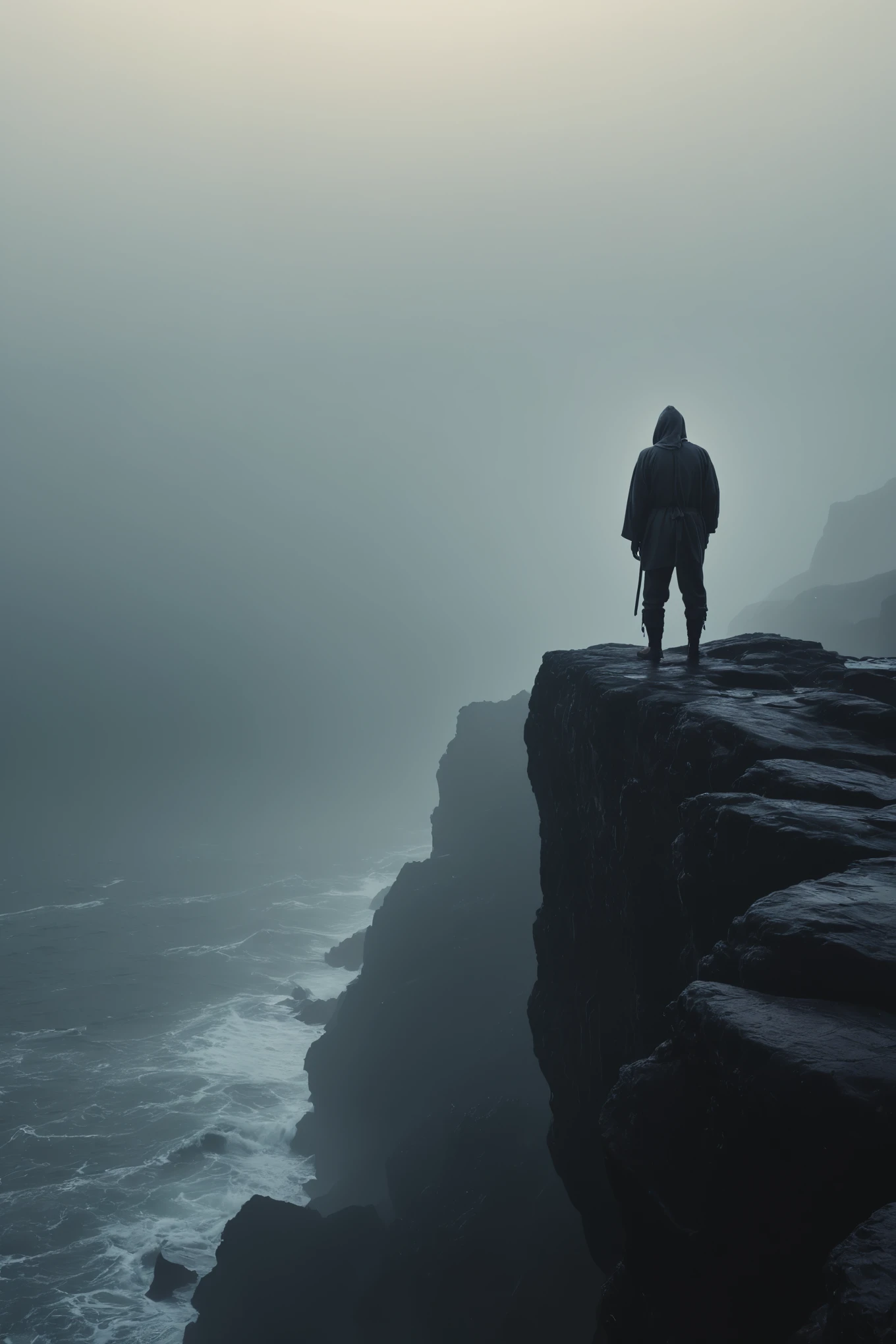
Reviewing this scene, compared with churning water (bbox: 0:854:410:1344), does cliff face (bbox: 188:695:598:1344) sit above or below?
above

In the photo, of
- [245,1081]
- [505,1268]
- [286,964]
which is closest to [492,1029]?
[505,1268]

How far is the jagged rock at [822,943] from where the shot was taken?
3793mm

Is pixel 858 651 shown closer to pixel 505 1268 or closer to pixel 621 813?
pixel 505 1268

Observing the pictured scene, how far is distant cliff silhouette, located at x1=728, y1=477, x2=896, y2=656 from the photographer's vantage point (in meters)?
67.6

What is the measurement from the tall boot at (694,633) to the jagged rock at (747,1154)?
682 cm

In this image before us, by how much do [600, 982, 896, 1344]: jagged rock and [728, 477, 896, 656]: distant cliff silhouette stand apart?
163ft

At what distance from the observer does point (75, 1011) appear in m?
68.1

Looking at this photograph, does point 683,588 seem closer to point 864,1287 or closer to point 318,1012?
point 864,1287

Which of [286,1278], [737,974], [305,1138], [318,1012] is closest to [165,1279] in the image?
[286,1278]

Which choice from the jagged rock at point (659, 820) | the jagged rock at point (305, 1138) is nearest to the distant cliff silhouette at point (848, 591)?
the jagged rock at point (659, 820)

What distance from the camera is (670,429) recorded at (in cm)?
1023

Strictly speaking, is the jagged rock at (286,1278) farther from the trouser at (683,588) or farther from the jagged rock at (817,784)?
the jagged rock at (817,784)

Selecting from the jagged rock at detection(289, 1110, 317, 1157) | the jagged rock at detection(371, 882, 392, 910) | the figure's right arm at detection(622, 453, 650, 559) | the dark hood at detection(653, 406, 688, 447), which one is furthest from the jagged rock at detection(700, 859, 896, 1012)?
the jagged rock at detection(371, 882, 392, 910)

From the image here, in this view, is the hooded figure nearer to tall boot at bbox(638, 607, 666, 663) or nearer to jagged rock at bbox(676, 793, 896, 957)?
tall boot at bbox(638, 607, 666, 663)
